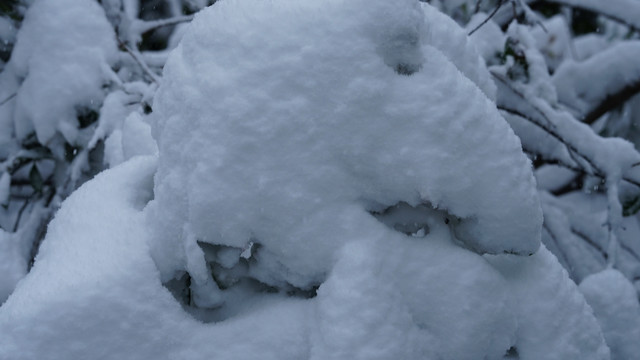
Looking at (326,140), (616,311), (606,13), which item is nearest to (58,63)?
(326,140)

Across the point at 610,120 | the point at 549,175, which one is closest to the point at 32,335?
the point at 549,175

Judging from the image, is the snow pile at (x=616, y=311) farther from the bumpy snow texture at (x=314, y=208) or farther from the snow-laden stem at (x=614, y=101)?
the snow-laden stem at (x=614, y=101)

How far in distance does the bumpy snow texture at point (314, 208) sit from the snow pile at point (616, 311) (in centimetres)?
52

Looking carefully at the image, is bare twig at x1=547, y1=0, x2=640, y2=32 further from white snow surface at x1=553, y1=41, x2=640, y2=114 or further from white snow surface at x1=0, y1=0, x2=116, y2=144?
white snow surface at x1=0, y1=0, x2=116, y2=144

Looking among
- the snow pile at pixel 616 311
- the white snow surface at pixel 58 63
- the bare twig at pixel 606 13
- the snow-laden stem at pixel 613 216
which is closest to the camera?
the snow pile at pixel 616 311

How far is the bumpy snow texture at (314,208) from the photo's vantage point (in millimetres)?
1009

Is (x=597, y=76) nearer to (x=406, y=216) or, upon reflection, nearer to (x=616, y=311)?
(x=616, y=311)

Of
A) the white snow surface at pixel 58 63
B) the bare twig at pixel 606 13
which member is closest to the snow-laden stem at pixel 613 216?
the bare twig at pixel 606 13

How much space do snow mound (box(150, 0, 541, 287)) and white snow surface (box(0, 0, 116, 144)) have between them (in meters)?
1.47

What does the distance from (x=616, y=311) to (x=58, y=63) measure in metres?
2.16

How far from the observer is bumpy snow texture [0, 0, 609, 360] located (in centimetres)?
101

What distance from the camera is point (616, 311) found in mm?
1511

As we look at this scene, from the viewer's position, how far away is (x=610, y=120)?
321 cm

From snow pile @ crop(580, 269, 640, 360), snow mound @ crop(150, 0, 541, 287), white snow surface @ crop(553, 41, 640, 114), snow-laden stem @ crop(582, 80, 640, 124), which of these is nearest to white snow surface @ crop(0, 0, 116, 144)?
snow mound @ crop(150, 0, 541, 287)
